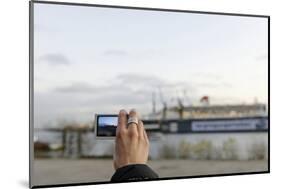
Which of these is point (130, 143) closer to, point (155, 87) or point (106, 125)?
point (106, 125)

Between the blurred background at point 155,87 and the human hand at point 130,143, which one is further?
the human hand at point 130,143

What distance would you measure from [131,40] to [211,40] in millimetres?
628

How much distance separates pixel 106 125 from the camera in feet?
13.0

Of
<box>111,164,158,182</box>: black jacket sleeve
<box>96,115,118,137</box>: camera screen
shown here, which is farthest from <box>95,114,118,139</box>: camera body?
<box>111,164,158,182</box>: black jacket sleeve

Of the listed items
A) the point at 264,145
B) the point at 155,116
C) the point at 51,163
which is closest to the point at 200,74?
the point at 155,116

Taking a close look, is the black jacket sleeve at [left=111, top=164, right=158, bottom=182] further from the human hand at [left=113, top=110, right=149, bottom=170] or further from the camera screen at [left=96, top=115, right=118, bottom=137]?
the camera screen at [left=96, top=115, right=118, bottom=137]

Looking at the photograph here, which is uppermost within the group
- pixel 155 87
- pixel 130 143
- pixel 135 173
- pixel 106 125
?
pixel 155 87

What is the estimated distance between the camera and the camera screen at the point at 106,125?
3941mm

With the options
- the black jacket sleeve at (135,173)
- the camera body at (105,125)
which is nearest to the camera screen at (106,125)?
the camera body at (105,125)

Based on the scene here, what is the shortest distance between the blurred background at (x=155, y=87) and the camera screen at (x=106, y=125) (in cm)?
5

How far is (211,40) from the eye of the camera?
4.24m

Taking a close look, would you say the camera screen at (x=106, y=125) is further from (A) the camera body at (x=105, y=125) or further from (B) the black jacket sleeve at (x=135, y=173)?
(B) the black jacket sleeve at (x=135, y=173)

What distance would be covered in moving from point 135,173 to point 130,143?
0.22 meters

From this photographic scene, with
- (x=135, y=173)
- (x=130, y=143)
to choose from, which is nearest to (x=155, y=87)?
(x=130, y=143)
